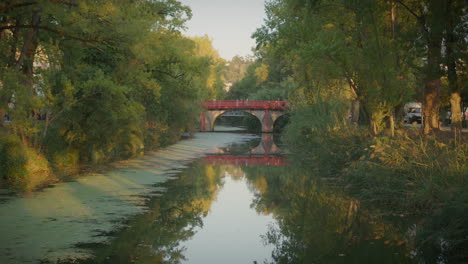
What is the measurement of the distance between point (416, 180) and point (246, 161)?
1489 cm

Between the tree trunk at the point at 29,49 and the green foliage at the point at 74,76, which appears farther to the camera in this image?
the tree trunk at the point at 29,49

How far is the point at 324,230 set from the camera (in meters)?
9.86

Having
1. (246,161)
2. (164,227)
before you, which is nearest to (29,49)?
(164,227)

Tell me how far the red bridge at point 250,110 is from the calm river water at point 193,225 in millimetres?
42153

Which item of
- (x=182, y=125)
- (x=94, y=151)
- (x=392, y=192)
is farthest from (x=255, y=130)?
(x=392, y=192)

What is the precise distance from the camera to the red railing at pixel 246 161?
935 inches

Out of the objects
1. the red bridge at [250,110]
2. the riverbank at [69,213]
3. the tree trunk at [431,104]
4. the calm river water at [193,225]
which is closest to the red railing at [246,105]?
the red bridge at [250,110]

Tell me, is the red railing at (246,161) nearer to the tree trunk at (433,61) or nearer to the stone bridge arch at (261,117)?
the tree trunk at (433,61)

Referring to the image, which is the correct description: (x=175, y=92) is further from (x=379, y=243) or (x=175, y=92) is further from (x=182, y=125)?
(x=379, y=243)

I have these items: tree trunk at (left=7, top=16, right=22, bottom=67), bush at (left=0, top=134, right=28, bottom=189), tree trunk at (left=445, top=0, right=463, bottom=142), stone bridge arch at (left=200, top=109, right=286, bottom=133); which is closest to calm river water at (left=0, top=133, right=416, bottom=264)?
bush at (left=0, top=134, right=28, bottom=189)

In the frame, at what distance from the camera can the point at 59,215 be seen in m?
10.5

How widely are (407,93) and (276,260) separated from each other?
382 inches

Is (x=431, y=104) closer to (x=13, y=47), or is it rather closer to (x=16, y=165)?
(x=16, y=165)

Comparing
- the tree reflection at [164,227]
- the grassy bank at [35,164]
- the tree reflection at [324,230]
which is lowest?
the tree reflection at [324,230]
